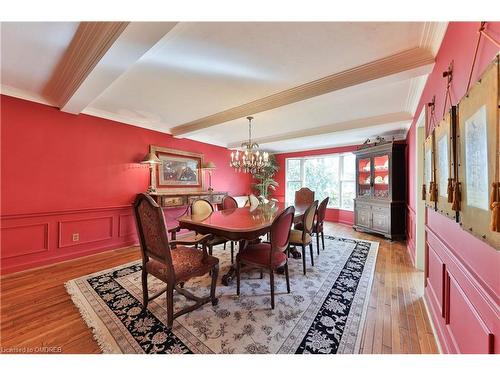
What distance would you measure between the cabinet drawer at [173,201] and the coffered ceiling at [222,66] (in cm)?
165

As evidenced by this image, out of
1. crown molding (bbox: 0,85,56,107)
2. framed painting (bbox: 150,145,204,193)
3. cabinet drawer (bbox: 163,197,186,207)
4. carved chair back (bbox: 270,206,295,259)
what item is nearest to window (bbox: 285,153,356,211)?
framed painting (bbox: 150,145,204,193)

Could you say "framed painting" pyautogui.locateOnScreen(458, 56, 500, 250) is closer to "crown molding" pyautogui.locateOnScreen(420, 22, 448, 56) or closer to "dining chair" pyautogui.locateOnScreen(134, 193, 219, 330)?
"crown molding" pyautogui.locateOnScreen(420, 22, 448, 56)

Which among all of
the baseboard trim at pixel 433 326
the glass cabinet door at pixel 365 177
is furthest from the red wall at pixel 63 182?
the glass cabinet door at pixel 365 177

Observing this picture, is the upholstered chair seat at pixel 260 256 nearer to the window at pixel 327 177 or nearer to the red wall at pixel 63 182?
the red wall at pixel 63 182

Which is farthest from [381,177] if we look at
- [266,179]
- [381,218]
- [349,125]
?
[266,179]

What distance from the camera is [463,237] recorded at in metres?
1.12

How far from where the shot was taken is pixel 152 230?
5.41 feet

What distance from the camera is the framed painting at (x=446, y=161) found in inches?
42.8

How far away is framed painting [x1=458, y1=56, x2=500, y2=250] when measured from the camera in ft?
2.25

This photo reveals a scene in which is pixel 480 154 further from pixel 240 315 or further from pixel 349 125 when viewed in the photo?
pixel 349 125

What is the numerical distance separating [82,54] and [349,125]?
3.85m

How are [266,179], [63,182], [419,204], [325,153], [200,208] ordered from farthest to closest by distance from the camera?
[266,179] < [325,153] < [200,208] < [63,182] < [419,204]

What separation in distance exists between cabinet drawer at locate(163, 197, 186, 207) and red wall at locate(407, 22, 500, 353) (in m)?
3.94
